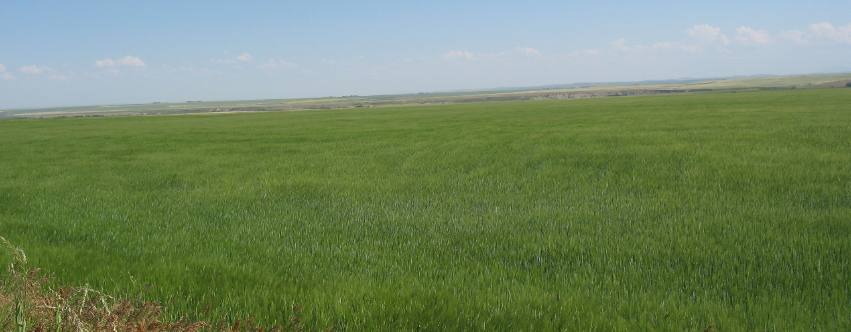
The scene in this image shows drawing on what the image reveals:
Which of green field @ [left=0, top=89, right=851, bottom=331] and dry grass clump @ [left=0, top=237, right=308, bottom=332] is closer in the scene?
dry grass clump @ [left=0, top=237, right=308, bottom=332]

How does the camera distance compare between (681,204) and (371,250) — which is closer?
(371,250)

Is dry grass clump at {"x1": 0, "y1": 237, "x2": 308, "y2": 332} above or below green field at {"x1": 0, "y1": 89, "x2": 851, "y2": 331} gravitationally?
above

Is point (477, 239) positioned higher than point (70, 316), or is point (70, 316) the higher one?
point (70, 316)

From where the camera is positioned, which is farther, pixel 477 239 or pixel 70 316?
pixel 477 239

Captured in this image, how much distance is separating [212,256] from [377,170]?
26.4 feet

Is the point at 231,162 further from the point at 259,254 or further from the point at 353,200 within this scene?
the point at 259,254

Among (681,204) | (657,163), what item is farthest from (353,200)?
(657,163)

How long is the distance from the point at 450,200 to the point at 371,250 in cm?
342

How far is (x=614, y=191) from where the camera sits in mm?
9852

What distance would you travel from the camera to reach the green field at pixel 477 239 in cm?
432

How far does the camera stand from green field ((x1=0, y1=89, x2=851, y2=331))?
14.2 feet

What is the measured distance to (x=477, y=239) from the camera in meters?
6.63

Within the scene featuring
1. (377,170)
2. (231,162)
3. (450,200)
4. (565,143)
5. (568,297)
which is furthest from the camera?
(565,143)

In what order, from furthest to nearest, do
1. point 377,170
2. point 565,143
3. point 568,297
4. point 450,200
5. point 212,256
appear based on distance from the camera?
1. point 565,143
2. point 377,170
3. point 450,200
4. point 212,256
5. point 568,297
